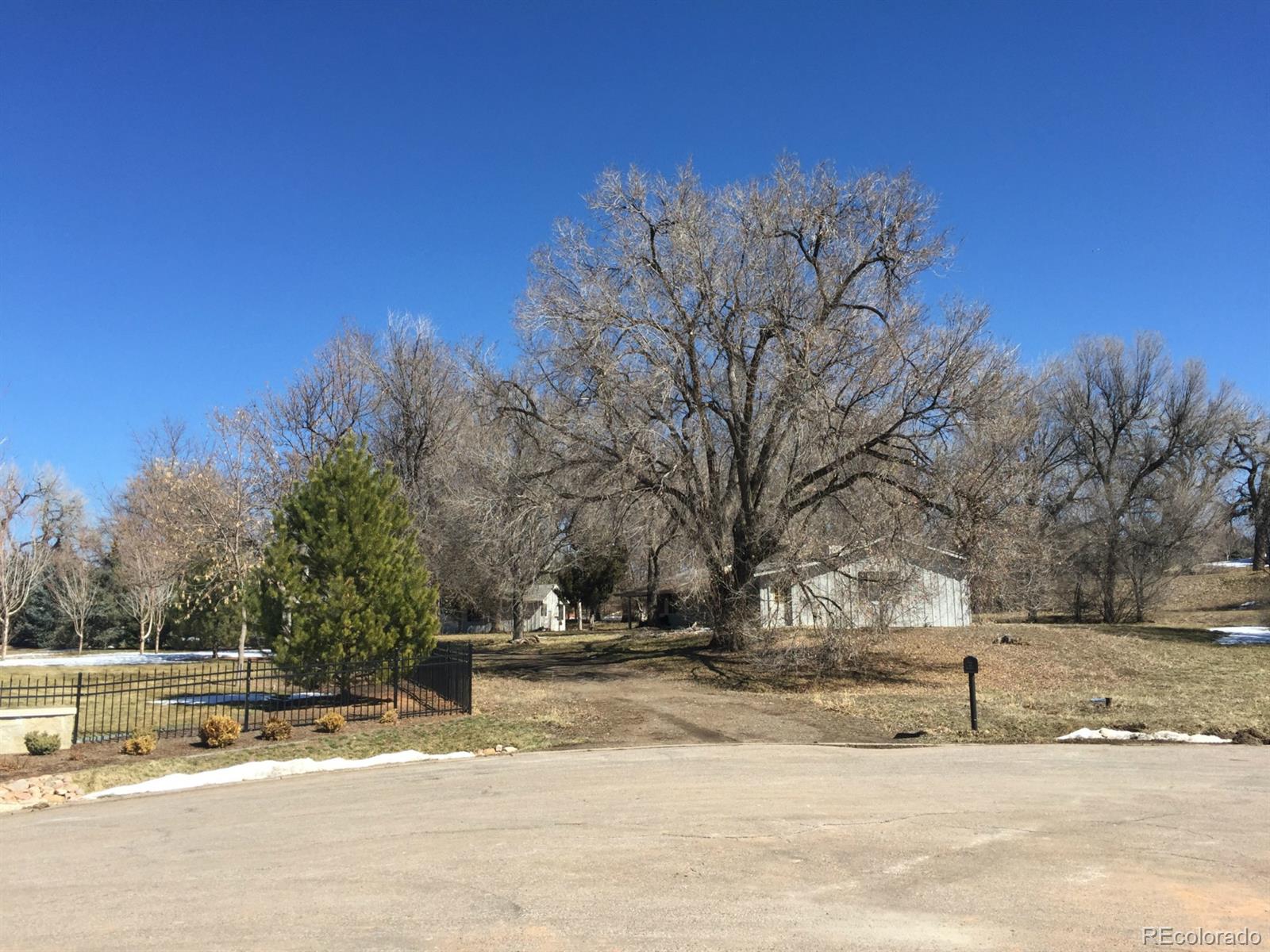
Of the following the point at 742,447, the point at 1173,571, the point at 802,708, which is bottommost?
the point at 802,708

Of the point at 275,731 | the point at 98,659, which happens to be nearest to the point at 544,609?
the point at 98,659

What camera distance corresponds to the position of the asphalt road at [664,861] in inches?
213

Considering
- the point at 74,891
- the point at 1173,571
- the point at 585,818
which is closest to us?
the point at 74,891

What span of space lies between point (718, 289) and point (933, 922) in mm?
18495

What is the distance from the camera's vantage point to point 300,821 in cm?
895

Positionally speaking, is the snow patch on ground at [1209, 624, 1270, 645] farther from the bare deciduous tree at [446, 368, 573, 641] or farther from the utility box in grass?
the utility box in grass

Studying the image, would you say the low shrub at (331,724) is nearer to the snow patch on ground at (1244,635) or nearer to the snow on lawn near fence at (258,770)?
the snow on lawn near fence at (258,770)

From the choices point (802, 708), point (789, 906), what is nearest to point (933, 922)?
point (789, 906)

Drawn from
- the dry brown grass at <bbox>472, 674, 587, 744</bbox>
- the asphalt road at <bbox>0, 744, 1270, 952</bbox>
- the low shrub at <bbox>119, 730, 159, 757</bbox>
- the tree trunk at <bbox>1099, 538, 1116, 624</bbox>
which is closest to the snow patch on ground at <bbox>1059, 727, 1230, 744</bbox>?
the asphalt road at <bbox>0, 744, 1270, 952</bbox>

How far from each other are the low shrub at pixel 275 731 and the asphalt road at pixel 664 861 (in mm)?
2947

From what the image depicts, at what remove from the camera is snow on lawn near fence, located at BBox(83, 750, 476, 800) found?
11.5m

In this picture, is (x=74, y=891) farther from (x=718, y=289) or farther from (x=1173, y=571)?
(x=1173, y=571)

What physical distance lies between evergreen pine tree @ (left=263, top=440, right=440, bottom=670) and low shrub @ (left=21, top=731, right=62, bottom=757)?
397 cm

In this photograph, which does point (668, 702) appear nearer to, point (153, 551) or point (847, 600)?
point (847, 600)
